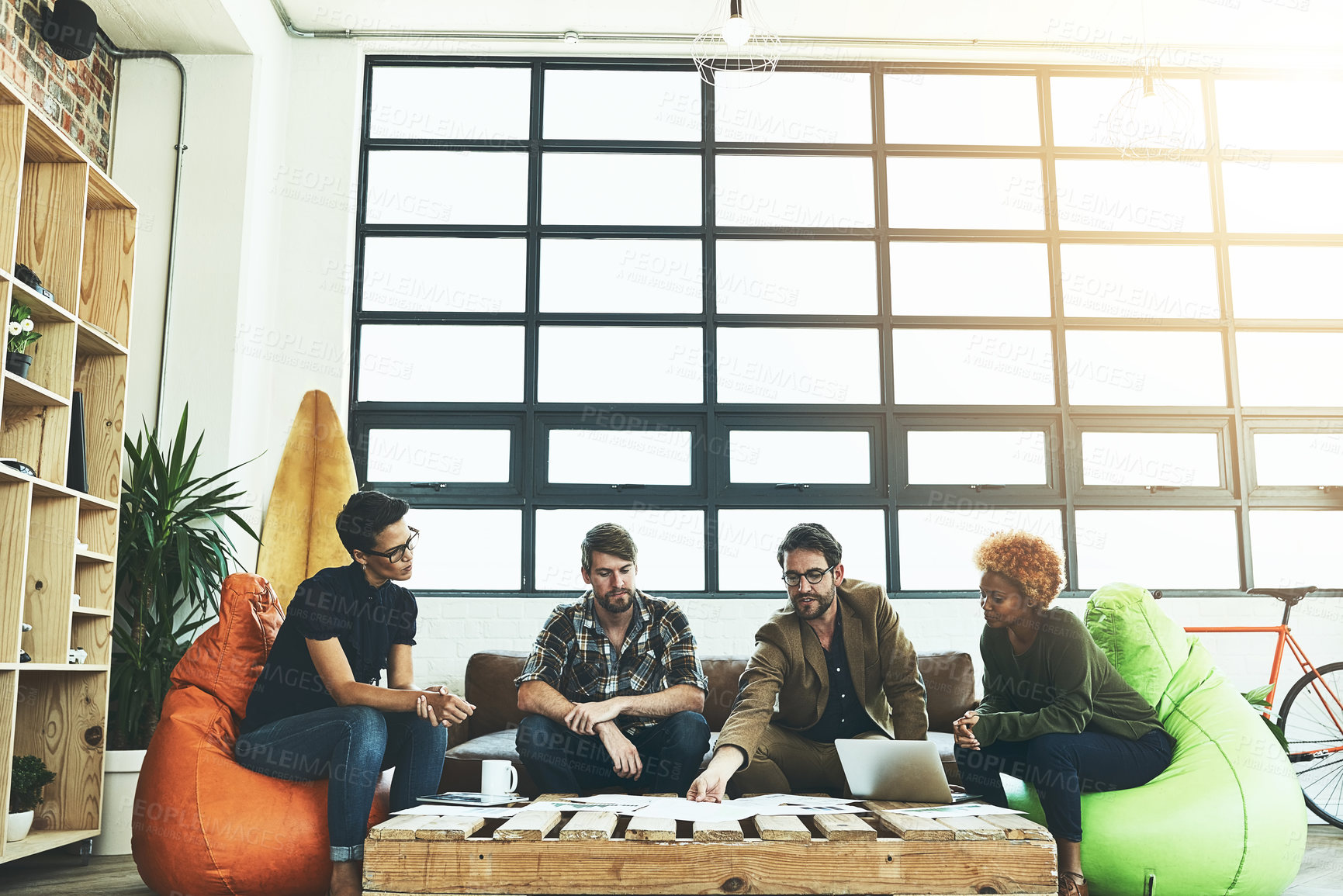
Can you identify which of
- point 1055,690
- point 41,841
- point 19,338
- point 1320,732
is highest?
point 19,338

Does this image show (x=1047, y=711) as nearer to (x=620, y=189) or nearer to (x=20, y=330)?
(x=20, y=330)

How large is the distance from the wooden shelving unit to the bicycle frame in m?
4.20

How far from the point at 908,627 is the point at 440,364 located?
7.90 feet

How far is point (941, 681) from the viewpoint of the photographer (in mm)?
4320

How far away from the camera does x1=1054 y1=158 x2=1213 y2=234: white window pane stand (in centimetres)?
534

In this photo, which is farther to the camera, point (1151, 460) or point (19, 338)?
point (1151, 460)

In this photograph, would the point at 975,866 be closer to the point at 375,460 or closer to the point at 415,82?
the point at 375,460

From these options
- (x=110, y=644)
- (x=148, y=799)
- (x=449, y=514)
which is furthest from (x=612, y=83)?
(x=148, y=799)

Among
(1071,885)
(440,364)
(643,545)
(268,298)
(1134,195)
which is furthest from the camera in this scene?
(1134,195)

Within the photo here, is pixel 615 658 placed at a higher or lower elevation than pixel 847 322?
lower

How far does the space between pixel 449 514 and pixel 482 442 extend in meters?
0.36

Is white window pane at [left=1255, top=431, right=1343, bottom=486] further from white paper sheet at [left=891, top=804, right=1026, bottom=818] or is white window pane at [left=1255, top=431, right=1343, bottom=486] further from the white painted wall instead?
white paper sheet at [left=891, top=804, right=1026, bottom=818]

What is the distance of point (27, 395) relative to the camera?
3.27m

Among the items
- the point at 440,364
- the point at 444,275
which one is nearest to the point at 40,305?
the point at 440,364
